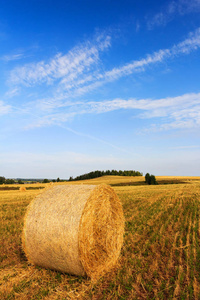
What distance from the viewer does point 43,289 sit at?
4879 millimetres

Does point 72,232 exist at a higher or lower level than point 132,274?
higher

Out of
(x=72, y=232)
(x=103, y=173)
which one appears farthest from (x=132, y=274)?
(x=103, y=173)

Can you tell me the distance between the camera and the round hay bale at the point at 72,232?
5.48m

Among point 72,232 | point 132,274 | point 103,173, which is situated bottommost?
point 132,274

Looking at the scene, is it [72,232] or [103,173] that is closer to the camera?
[72,232]

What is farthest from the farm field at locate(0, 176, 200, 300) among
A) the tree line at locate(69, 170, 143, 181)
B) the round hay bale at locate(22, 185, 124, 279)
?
the tree line at locate(69, 170, 143, 181)

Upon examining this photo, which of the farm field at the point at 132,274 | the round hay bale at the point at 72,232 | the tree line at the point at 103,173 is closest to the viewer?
the farm field at the point at 132,274

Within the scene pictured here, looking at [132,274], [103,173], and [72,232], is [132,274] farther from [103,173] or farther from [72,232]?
[103,173]

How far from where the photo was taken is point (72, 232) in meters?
5.46

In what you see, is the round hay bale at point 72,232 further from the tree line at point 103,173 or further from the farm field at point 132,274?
the tree line at point 103,173

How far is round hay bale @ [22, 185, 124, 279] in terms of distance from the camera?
5480 millimetres

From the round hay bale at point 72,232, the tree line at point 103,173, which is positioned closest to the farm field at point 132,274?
the round hay bale at point 72,232

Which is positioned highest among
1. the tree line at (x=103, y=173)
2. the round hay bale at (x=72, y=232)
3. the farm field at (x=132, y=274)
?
the tree line at (x=103, y=173)

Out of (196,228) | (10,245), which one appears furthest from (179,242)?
(10,245)
